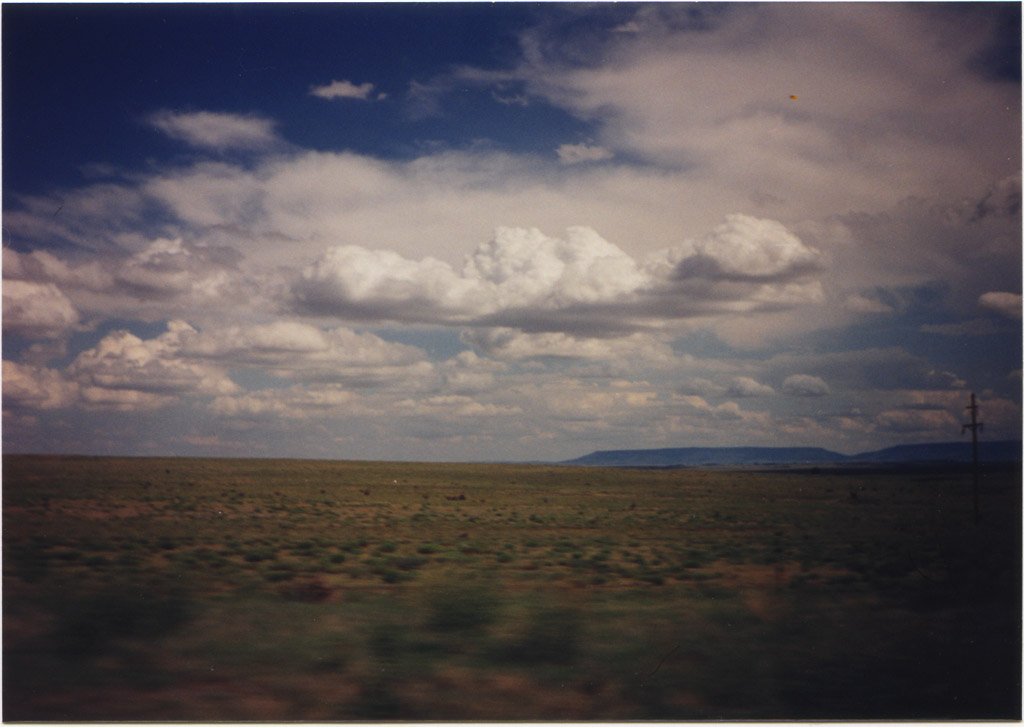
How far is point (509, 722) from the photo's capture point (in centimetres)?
692

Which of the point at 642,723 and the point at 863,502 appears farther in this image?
the point at 863,502

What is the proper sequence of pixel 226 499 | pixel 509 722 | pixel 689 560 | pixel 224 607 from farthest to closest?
1. pixel 226 499
2. pixel 689 560
3. pixel 224 607
4. pixel 509 722

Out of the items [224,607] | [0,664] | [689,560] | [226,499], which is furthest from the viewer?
[226,499]

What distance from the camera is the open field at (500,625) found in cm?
710

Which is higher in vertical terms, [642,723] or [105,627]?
[105,627]

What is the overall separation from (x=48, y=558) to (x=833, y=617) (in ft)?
45.8

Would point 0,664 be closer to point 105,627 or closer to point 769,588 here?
point 105,627

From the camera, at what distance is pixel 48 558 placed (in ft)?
40.3

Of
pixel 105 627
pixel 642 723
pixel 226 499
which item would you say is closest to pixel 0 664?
pixel 105 627

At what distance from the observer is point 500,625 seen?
8.70m

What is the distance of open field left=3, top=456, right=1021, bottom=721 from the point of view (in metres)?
7.10

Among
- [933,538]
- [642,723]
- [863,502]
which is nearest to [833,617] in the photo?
[642,723]

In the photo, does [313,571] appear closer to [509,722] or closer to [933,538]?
[509,722]

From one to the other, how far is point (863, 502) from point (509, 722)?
31472mm
